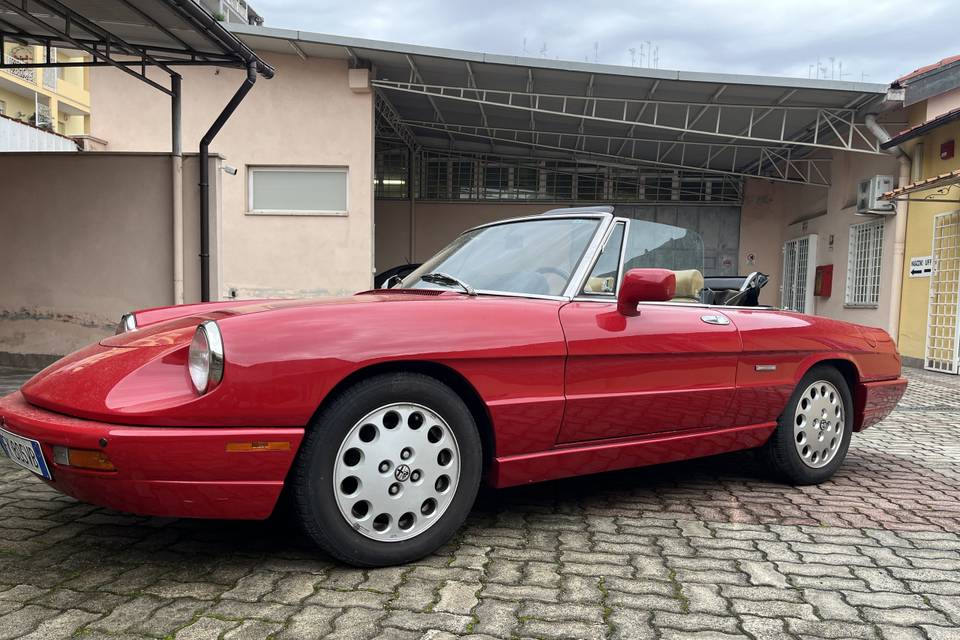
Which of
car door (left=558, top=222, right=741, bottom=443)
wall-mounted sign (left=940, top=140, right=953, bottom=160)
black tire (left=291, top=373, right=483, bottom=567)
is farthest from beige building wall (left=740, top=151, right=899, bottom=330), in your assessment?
black tire (left=291, top=373, right=483, bottom=567)

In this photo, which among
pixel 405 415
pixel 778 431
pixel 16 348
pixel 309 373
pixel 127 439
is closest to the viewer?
pixel 127 439

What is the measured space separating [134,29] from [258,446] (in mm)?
5983

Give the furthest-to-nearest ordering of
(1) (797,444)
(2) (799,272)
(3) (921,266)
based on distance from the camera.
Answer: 1. (2) (799,272)
2. (3) (921,266)
3. (1) (797,444)

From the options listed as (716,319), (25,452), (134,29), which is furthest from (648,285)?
(134,29)

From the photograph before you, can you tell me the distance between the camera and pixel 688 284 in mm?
3590

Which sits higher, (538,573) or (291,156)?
(291,156)

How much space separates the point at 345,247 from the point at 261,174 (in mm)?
2066

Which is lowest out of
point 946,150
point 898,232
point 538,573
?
point 538,573

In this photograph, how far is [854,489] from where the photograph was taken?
3.85m

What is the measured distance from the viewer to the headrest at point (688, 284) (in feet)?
11.5

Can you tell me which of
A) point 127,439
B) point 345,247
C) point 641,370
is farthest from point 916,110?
point 127,439

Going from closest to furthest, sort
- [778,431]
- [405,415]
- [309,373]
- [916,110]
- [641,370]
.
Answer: [309,373]
[405,415]
[641,370]
[778,431]
[916,110]

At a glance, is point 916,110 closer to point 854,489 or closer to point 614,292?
point 854,489

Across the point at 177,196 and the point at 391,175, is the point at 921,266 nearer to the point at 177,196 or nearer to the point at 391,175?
the point at 177,196
